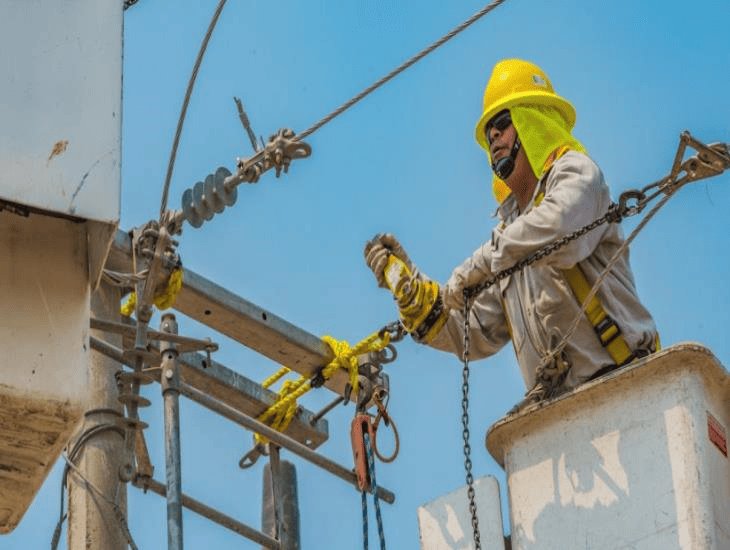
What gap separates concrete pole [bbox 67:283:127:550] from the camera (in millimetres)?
7359

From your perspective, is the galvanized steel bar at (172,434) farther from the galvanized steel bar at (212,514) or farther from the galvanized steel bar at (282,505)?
the galvanized steel bar at (282,505)

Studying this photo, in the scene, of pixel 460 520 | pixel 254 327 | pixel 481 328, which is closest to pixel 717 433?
pixel 460 520

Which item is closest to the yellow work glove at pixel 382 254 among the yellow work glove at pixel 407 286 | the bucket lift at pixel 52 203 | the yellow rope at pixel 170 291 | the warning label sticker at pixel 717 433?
the yellow work glove at pixel 407 286

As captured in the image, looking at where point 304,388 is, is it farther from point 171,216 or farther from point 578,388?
point 578,388

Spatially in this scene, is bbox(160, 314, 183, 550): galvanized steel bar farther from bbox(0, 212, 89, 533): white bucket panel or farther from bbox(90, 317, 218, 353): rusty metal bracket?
bbox(0, 212, 89, 533): white bucket panel

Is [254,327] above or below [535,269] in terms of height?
above

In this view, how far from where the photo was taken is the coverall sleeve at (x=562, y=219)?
7.36 m

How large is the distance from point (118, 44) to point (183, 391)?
2320 mm

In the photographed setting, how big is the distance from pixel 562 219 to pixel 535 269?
0.34 m

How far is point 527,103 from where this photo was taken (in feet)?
27.3

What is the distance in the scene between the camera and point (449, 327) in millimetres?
8266

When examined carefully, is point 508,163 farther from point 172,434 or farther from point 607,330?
point 172,434

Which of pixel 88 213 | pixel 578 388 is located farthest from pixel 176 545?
pixel 88 213

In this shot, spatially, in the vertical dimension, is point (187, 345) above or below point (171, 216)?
below
